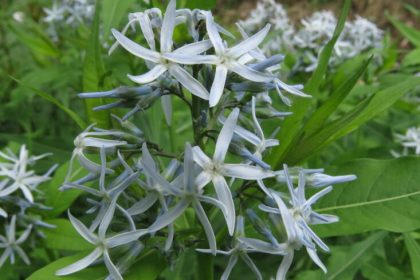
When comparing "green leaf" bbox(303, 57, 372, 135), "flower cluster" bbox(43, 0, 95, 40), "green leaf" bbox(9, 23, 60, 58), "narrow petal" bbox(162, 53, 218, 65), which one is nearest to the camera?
"narrow petal" bbox(162, 53, 218, 65)

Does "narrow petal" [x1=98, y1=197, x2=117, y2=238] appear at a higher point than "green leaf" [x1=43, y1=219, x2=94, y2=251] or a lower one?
higher

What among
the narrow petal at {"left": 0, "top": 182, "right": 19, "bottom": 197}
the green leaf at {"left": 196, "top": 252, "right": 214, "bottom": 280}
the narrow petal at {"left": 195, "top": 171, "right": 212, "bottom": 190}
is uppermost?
the narrow petal at {"left": 195, "top": 171, "right": 212, "bottom": 190}

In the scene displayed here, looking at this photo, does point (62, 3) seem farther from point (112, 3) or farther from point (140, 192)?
point (140, 192)

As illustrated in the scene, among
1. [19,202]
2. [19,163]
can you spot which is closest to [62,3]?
[19,163]

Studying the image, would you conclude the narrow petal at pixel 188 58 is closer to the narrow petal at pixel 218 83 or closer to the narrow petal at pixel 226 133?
the narrow petal at pixel 218 83

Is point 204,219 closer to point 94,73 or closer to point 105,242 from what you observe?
point 105,242

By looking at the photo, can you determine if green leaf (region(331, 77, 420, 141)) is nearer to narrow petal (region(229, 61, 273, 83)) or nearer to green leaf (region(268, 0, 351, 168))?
green leaf (region(268, 0, 351, 168))

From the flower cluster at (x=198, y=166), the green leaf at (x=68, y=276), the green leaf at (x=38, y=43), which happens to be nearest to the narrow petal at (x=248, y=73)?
the flower cluster at (x=198, y=166)

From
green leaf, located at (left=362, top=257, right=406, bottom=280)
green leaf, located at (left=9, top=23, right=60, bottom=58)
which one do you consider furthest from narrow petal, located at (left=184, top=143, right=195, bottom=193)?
green leaf, located at (left=9, top=23, right=60, bottom=58)
